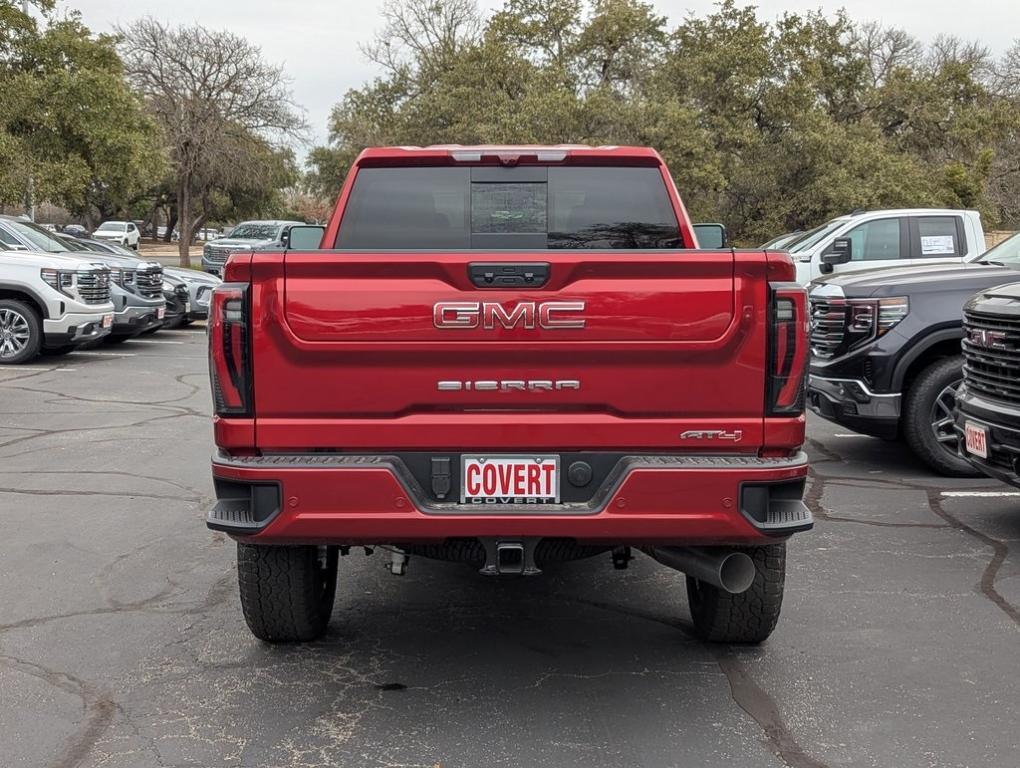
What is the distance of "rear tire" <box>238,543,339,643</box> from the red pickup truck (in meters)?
0.41

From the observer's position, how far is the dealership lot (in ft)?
12.1

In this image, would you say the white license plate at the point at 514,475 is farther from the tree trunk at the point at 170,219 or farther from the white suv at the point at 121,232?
the tree trunk at the point at 170,219

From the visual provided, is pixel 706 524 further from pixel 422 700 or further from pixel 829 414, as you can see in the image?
pixel 829 414

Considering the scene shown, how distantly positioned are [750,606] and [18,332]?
12648 millimetres

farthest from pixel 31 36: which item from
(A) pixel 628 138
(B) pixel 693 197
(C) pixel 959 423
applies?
(C) pixel 959 423

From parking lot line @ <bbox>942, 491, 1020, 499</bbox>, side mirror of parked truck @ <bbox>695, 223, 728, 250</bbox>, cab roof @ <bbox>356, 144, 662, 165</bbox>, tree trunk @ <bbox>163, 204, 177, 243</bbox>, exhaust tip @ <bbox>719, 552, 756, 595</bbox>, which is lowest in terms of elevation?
parking lot line @ <bbox>942, 491, 1020, 499</bbox>

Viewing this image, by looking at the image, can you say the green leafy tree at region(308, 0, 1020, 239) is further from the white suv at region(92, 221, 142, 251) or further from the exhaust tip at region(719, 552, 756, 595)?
the exhaust tip at region(719, 552, 756, 595)

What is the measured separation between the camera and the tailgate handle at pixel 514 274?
12.4ft

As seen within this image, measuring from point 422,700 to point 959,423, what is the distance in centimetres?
388

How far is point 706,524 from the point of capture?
12.5 feet

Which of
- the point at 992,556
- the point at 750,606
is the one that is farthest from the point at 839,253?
the point at 750,606

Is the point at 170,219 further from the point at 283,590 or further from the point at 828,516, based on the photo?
the point at 283,590

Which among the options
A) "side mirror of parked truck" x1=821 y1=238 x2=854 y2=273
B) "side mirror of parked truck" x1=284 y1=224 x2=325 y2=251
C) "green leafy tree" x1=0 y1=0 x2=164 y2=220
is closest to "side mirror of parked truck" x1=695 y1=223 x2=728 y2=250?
"side mirror of parked truck" x1=284 y1=224 x2=325 y2=251

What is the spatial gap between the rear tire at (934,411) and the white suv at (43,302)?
10770mm
